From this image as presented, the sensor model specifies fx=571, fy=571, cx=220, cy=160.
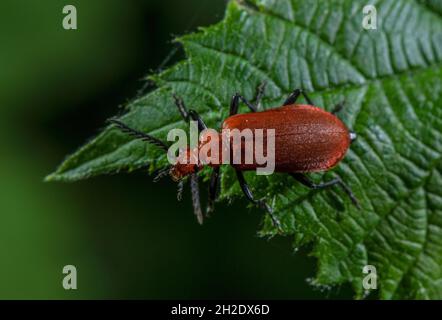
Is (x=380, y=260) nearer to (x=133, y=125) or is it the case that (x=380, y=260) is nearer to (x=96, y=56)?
(x=133, y=125)

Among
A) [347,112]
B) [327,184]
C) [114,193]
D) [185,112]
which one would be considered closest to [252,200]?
[327,184]

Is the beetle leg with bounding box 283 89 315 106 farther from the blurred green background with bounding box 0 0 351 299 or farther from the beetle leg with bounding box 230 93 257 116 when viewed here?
the blurred green background with bounding box 0 0 351 299

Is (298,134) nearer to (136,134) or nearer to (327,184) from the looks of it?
(327,184)

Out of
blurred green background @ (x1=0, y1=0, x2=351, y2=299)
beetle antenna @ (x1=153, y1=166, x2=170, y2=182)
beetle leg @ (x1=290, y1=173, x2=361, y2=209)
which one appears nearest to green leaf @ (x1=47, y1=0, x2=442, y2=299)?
beetle leg @ (x1=290, y1=173, x2=361, y2=209)

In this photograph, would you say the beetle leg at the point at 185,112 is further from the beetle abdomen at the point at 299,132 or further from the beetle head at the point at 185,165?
the beetle head at the point at 185,165

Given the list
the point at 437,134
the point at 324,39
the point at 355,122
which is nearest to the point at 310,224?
the point at 355,122
